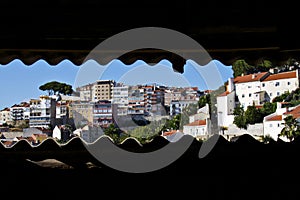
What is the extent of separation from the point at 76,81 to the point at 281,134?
1329 millimetres

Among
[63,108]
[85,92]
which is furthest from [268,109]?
[63,108]

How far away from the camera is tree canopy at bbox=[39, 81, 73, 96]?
2.88m

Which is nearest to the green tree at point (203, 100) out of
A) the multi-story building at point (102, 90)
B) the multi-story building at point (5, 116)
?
the multi-story building at point (102, 90)

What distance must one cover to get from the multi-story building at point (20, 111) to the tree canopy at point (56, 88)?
1.04 feet

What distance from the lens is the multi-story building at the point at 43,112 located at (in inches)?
114

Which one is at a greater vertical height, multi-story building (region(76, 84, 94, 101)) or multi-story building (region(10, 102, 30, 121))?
multi-story building (region(76, 84, 94, 101))

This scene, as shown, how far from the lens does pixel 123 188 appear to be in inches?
64.4

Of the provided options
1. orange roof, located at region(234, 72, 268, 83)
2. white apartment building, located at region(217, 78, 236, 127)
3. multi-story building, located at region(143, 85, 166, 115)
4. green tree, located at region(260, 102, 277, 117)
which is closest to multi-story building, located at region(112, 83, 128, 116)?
multi-story building, located at region(143, 85, 166, 115)

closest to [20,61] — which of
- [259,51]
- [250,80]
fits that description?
[259,51]

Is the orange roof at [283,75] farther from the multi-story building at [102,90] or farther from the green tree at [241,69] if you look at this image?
the multi-story building at [102,90]

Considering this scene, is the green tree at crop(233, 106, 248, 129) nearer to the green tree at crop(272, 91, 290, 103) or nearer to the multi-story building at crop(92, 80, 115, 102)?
the green tree at crop(272, 91, 290, 103)

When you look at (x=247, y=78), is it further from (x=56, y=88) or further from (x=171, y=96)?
(x=56, y=88)

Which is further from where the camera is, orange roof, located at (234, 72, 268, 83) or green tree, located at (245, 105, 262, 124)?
green tree, located at (245, 105, 262, 124)

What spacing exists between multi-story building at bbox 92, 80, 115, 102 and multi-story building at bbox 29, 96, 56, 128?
0.30m
